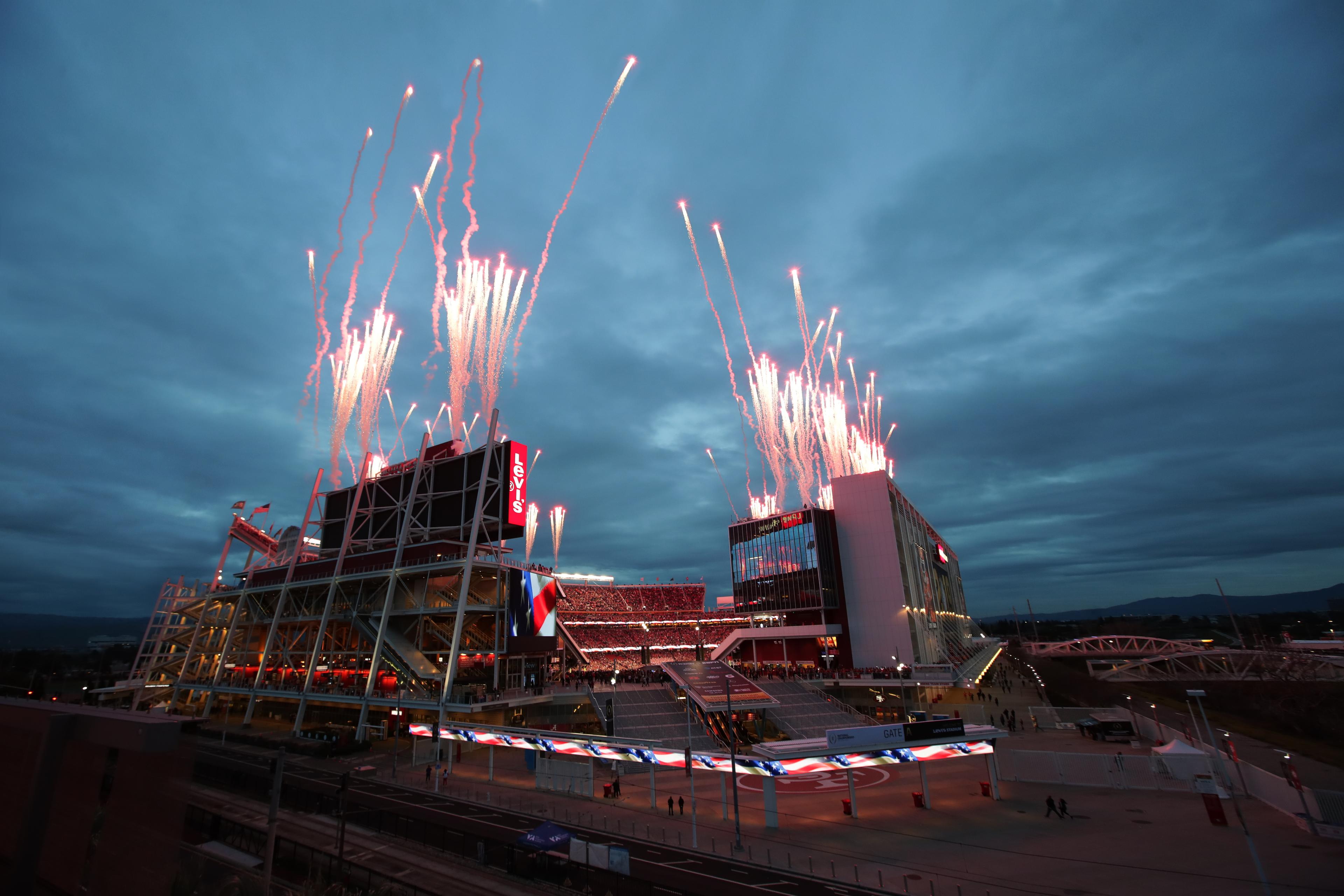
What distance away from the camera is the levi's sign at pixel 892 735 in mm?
28422

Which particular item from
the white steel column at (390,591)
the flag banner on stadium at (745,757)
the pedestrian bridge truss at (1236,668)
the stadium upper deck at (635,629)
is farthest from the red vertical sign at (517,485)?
the pedestrian bridge truss at (1236,668)

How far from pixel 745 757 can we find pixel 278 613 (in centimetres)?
5789

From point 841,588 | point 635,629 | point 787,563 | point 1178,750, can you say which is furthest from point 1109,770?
point 635,629

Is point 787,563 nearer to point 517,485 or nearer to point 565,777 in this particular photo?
point 517,485

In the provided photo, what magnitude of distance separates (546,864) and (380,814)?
9913 millimetres

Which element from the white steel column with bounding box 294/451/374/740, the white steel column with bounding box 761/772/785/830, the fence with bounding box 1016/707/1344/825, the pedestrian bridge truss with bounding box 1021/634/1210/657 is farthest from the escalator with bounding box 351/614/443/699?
the pedestrian bridge truss with bounding box 1021/634/1210/657

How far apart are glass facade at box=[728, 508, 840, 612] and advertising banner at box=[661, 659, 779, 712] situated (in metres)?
22.0

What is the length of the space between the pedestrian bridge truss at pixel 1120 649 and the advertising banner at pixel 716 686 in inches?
2244

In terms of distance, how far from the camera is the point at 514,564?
5525cm

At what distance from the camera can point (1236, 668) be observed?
68062 mm

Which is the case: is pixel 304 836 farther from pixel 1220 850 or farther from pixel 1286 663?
pixel 1286 663

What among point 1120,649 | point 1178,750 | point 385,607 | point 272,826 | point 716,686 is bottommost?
point 1178,750

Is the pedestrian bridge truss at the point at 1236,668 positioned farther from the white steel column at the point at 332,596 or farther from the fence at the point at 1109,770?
the white steel column at the point at 332,596

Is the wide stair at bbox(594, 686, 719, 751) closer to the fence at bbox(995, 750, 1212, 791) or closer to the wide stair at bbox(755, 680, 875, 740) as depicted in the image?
the wide stair at bbox(755, 680, 875, 740)
